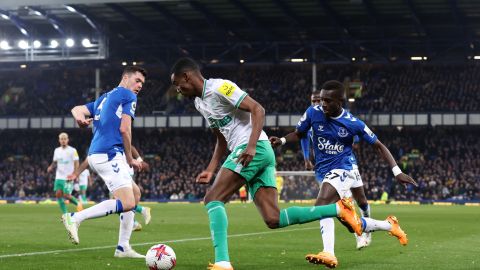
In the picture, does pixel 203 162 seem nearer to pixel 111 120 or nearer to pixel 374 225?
pixel 111 120

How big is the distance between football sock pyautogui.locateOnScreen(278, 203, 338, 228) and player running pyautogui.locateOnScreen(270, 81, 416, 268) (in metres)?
1.71

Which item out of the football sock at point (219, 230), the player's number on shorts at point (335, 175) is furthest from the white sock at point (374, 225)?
the football sock at point (219, 230)

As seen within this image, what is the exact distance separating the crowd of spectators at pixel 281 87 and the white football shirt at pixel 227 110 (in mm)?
47714

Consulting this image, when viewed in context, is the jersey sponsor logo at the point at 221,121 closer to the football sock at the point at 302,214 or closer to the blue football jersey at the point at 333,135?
the football sock at the point at 302,214

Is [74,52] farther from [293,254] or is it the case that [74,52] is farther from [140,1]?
[293,254]

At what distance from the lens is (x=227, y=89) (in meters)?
8.41

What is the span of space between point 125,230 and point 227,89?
11.2ft

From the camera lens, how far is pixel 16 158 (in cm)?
6197

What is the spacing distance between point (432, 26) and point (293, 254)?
1644 inches

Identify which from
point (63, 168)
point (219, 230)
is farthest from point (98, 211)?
point (63, 168)

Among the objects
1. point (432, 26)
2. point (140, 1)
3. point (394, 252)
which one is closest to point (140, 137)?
point (140, 1)

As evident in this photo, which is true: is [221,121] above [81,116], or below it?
below

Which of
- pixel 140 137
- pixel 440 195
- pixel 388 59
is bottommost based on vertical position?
pixel 440 195

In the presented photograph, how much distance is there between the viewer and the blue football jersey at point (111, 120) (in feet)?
35.7
